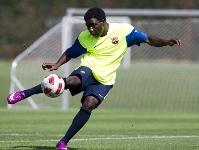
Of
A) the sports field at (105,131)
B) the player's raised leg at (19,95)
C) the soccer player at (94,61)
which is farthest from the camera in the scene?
the sports field at (105,131)

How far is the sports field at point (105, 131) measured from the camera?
9453 mm

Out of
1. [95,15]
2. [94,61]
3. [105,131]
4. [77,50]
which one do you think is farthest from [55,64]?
[105,131]

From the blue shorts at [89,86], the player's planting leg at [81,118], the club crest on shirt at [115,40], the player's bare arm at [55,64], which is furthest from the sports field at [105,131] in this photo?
the club crest on shirt at [115,40]

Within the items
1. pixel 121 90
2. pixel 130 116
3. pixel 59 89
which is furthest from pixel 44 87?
pixel 121 90

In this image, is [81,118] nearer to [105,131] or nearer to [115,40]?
[115,40]

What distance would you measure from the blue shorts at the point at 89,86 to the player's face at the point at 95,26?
511mm

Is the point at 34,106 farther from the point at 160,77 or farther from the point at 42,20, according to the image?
the point at 42,20

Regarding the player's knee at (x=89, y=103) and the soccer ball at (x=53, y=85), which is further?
the player's knee at (x=89, y=103)

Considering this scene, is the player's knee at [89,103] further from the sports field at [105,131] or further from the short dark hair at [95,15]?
the short dark hair at [95,15]

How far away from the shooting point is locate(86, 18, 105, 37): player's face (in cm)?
871

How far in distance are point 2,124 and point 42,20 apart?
22310mm

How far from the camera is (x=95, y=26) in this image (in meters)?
8.73

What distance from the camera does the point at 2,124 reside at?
43.0 feet

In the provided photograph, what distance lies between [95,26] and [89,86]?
83 centimetres
